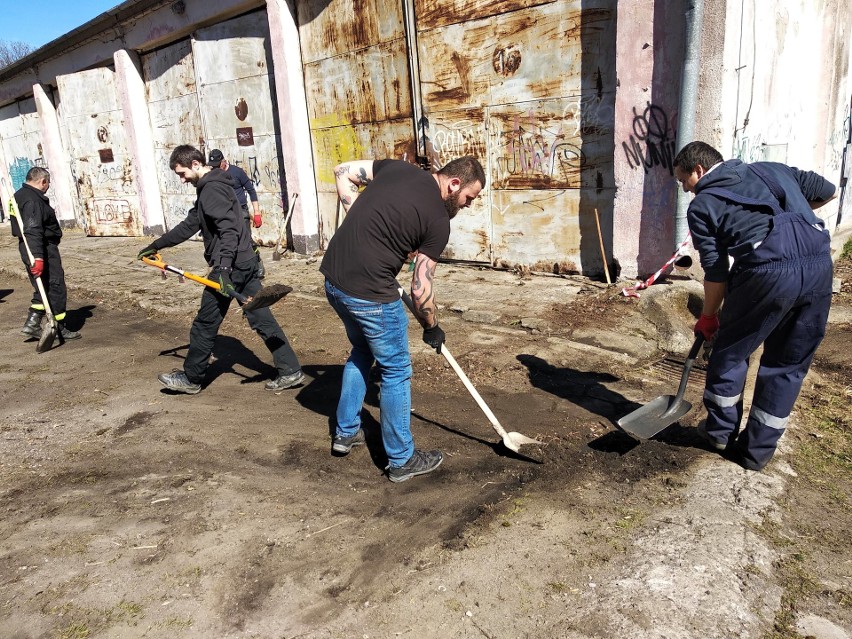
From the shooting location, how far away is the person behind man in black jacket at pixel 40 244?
6477 mm

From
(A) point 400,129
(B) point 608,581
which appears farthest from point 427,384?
(A) point 400,129

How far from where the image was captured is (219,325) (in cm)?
502

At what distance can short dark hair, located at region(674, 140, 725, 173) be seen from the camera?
3492 millimetres

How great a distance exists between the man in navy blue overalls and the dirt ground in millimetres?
352

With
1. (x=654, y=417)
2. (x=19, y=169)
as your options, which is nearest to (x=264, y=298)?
(x=654, y=417)

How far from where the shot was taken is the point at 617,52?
6.69m

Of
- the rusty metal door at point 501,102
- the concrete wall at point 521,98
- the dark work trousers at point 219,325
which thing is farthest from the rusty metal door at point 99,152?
the dark work trousers at point 219,325

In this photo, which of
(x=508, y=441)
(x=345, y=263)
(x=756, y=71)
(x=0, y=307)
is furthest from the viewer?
(x=0, y=307)

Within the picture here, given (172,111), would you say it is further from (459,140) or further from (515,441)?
(515,441)

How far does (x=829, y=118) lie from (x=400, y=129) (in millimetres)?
5855

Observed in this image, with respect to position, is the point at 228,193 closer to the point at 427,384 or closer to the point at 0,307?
the point at 427,384

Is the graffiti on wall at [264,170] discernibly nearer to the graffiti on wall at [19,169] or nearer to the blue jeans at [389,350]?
the blue jeans at [389,350]

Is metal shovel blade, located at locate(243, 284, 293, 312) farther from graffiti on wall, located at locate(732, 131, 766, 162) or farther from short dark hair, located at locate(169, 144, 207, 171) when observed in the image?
graffiti on wall, located at locate(732, 131, 766, 162)

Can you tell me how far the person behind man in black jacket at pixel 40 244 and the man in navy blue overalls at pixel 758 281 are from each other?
19.8ft
